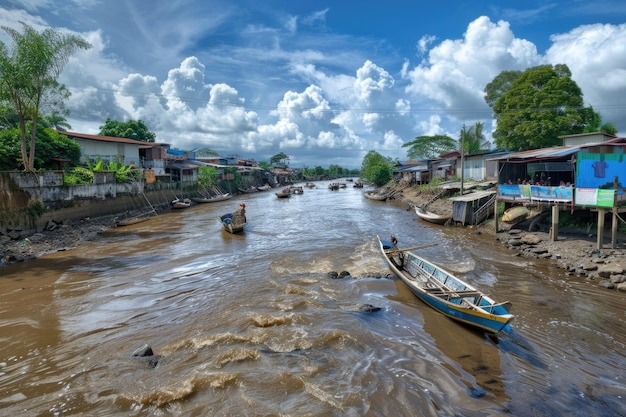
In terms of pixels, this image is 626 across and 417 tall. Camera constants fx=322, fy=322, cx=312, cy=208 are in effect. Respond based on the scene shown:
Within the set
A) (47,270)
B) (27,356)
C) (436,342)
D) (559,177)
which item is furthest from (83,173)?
(559,177)

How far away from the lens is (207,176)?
4841 cm

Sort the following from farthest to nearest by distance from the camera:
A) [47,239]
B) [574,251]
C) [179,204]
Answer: [179,204] < [47,239] < [574,251]

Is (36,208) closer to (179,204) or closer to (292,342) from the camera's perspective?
(179,204)

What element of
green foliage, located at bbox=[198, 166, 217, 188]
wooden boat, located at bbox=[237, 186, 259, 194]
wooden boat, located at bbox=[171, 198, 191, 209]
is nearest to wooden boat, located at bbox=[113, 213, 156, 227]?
wooden boat, located at bbox=[171, 198, 191, 209]

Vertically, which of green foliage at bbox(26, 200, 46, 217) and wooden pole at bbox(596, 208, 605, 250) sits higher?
green foliage at bbox(26, 200, 46, 217)

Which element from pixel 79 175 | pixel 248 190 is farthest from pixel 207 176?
pixel 79 175

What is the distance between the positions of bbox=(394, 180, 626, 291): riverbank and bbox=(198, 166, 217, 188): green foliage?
37.9 meters

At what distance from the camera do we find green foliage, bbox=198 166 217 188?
155 ft

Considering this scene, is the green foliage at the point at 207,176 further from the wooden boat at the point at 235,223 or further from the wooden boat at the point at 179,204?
the wooden boat at the point at 235,223

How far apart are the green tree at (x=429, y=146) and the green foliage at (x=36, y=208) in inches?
2594

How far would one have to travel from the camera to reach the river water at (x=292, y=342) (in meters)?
6.29

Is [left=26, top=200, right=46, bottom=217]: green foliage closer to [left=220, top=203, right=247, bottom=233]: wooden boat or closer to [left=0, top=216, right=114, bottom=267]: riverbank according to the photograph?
[left=0, top=216, right=114, bottom=267]: riverbank

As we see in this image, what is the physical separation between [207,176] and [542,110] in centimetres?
4158

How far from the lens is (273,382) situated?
6781mm
